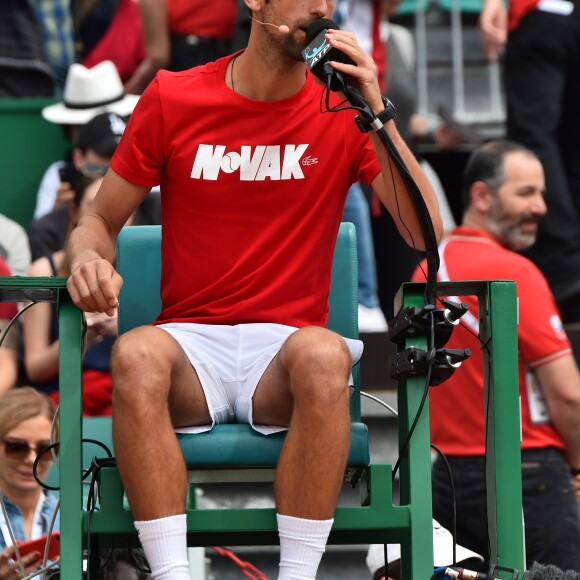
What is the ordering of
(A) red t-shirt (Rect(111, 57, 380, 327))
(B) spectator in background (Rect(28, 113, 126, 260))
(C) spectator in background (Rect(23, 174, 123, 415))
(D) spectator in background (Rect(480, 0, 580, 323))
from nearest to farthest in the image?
(A) red t-shirt (Rect(111, 57, 380, 327))
(C) spectator in background (Rect(23, 174, 123, 415))
(B) spectator in background (Rect(28, 113, 126, 260))
(D) spectator in background (Rect(480, 0, 580, 323))

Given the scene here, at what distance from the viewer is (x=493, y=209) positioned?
5316 mm

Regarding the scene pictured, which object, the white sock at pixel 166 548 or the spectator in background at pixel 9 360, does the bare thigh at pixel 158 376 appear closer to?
the white sock at pixel 166 548

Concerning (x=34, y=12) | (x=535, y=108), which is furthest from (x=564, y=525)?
(x=34, y=12)

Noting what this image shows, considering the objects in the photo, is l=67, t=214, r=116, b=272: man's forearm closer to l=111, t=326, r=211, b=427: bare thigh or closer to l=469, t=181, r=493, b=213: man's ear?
l=111, t=326, r=211, b=427: bare thigh

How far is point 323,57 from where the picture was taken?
323 centimetres

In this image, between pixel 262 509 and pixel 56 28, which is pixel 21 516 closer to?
pixel 262 509

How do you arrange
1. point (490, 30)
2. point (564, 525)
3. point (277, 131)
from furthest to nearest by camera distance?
point (490, 30) < point (564, 525) < point (277, 131)

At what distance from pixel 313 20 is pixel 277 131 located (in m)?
0.30

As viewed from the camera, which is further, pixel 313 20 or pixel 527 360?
pixel 527 360

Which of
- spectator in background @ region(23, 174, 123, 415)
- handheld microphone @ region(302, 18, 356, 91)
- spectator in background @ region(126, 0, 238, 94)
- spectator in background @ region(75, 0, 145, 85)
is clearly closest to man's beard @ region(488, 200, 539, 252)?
spectator in background @ region(23, 174, 123, 415)

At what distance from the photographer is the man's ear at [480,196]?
17.5ft

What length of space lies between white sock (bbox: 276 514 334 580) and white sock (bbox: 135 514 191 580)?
8.6 inches

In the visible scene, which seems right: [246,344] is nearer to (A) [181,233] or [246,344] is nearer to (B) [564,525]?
(A) [181,233]

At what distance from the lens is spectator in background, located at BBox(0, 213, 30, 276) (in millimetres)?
6055
